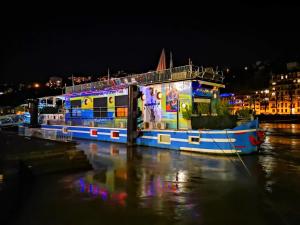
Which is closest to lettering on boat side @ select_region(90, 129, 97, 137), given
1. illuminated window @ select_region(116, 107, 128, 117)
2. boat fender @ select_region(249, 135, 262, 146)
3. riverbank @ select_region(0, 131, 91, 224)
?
illuminated window @ select_region(116, 107, 128, 117)

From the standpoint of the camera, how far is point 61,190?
9273 millimetres

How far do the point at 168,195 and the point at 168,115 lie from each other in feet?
39.6

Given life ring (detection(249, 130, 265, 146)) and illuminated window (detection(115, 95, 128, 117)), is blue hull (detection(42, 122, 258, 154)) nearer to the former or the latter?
life ring (detection(249, 130, 265, 146))

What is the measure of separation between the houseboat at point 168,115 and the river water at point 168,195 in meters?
2.53

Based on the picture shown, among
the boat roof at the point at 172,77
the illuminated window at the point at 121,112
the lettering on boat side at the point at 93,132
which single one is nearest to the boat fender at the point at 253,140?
the boat roof at the point at 172,77

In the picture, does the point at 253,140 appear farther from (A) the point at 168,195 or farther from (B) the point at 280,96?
(B) the point at 280,96

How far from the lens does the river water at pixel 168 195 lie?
686cm

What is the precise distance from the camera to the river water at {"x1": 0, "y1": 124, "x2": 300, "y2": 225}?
270 inches

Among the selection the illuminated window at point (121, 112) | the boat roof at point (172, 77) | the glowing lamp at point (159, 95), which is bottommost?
the illuminated window at point (121, 112)

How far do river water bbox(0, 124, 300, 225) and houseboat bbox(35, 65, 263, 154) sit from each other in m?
2.53

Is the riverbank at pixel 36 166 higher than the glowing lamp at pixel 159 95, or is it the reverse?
the glowing lamp at pixel 159 95

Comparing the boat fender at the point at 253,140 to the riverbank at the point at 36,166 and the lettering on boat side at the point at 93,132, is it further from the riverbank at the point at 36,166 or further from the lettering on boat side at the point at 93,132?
the lettering on boat side at the point at 93,132

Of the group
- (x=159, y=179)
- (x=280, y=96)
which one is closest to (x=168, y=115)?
(x=159, y=179)

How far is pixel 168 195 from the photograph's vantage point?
8.59m
